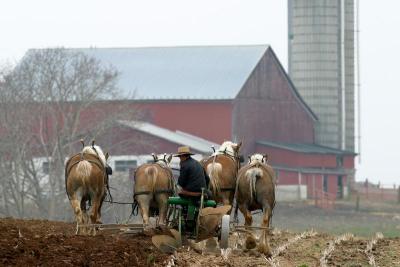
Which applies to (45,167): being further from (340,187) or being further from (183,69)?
(340,187)

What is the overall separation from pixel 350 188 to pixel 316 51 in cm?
1004

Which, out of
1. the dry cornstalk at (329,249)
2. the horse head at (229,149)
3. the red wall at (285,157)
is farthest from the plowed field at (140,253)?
the red wall at (285,157)

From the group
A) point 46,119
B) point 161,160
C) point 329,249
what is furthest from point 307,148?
point 329,249

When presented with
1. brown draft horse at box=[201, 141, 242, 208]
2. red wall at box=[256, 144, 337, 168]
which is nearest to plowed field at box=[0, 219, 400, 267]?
brown draft horse at box=[201, 141, 242, 208]

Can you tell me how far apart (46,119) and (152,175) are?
37847 mm

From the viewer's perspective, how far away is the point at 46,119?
6188cm

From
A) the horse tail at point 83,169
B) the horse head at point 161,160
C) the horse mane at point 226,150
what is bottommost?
the horse tail at point 83,169

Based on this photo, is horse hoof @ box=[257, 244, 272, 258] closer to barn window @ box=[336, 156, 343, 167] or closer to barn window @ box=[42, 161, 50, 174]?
barn window @ box=[42, 161, 50, 174]

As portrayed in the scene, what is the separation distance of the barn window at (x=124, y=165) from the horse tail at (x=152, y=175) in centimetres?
3895

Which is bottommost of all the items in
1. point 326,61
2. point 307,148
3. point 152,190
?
point 152,190

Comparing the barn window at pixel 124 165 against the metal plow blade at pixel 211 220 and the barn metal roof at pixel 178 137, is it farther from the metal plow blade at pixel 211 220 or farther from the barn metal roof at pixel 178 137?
the metal plow blade at pixel 211 220

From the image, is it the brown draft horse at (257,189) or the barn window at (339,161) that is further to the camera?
the barn window at (339,161)

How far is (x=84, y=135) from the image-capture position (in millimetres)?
59000

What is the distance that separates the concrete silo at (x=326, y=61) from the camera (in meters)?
88.1
